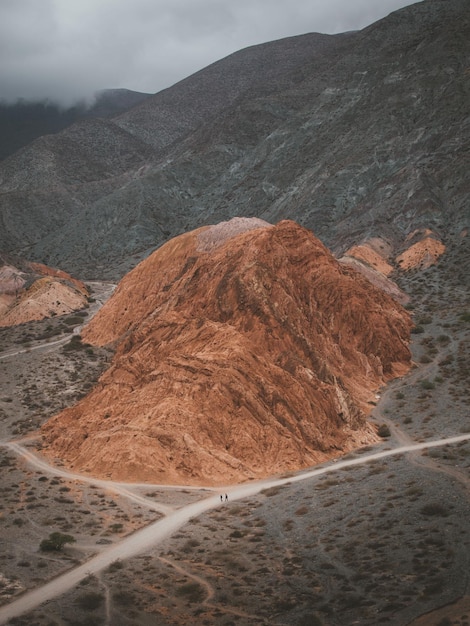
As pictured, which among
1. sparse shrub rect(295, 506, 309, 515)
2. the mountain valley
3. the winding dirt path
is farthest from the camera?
sparse shrub rect(295, 506, 309, 515)

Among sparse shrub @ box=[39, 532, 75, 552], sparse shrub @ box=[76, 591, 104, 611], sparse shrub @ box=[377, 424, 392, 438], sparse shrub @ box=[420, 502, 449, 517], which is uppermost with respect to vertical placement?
sparse shrub @ box=[76, 591, 104, 611]

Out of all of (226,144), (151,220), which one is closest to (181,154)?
(226,144)

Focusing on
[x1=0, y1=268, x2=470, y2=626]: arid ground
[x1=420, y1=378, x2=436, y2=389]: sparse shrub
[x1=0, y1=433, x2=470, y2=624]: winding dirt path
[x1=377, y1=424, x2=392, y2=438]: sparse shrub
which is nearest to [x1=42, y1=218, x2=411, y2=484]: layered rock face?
[x1=377, y1=424, x2=392, y2=438]: sparse shrub

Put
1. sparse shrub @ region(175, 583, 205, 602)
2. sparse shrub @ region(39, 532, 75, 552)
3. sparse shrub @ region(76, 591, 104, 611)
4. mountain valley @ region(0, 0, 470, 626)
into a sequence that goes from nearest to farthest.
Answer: sparse shrub @ region(76, 591, 104, 611) < sparse shrub @ region(175, 583, 205, 602) < mountain valley @ region(0, 0, 470, 626) < sparse shrub @ region(39, 532, 75, 552)

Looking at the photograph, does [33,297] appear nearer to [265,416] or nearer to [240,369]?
[240,369]

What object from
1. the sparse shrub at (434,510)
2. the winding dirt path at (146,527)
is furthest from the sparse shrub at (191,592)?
the sparse shrub at (434,510)

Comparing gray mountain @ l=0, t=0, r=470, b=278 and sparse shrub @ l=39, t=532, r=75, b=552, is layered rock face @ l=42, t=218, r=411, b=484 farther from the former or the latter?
gray mountain @ l=0, t=0, r=470, b=278

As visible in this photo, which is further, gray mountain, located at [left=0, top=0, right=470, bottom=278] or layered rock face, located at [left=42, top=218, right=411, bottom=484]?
gray mountain, located at [left=0, top=0, right=470, bottom=278]
